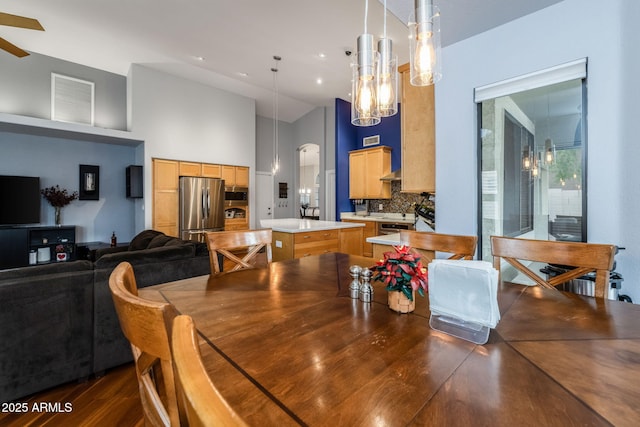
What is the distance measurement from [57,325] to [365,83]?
237 centimetres

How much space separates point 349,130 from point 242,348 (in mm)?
6761

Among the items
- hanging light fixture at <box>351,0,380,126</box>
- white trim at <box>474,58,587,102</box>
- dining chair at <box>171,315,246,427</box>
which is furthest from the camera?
white trim at <box>474,58,587,102</box>

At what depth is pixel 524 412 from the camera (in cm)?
52

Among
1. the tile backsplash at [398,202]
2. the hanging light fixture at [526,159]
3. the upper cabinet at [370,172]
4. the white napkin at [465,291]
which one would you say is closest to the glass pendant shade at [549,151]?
the hanging light fixture at [526,159]

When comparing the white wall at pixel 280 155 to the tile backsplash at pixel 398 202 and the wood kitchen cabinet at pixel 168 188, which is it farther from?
the tile backsplash at pixel 398 202

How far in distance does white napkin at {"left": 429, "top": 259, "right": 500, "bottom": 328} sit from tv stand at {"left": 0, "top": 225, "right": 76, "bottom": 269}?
6.20 m

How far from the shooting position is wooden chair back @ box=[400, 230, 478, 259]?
5.39ft

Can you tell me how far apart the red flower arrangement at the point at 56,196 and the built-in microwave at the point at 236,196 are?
269cm

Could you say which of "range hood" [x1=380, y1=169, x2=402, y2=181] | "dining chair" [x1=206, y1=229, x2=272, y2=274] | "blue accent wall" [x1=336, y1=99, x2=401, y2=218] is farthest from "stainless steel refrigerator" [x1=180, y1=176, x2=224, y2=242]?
"dining chair" [x1=206, y1=229, x2=272, y2=274]

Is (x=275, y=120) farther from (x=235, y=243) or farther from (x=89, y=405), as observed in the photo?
(x=89, y=405)

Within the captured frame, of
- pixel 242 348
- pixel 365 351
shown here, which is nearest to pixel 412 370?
pixel 365 351

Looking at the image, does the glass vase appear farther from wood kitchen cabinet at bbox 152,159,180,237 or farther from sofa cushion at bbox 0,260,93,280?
→ sofa cushion at bbox 0,260,93,280

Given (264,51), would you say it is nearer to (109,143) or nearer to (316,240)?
(316,240)

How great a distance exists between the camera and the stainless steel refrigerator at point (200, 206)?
5.47 meters
